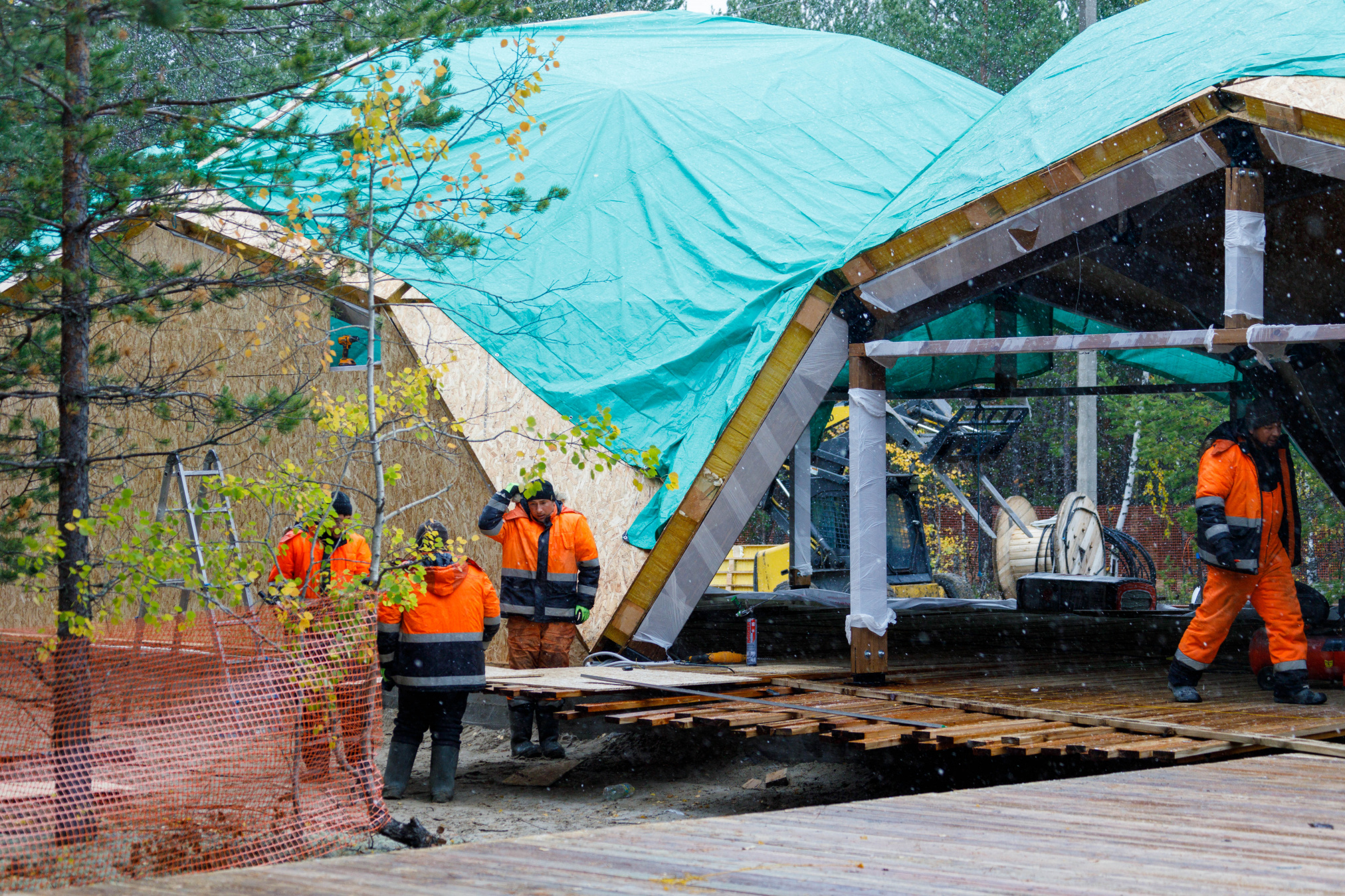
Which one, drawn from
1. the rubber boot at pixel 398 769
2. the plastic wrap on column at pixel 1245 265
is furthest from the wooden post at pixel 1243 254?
the rubber boot at pixel 398 769

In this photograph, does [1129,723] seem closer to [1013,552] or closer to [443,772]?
[443,772]

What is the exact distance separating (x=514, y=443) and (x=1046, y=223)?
4.56 m

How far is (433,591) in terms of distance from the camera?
801 cm

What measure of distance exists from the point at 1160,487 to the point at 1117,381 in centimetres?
415

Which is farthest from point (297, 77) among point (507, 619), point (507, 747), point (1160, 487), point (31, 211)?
point (1160, 487)

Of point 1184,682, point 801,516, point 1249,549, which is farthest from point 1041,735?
point 801,516

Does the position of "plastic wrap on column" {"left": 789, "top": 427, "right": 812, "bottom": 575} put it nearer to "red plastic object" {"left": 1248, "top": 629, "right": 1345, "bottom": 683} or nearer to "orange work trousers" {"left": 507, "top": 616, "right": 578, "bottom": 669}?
"orange work trousers" {"left": 507, "top": 616, "right": 578, "bottom": 669}

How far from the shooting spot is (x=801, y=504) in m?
17.0

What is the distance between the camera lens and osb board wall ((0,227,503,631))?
11180 mm

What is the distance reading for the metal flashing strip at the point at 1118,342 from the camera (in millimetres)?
8508

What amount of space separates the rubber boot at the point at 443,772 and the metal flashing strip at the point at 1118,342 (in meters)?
4.22

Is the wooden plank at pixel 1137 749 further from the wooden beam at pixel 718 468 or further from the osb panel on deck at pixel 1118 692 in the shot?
the wooden beam at pixel 718 468

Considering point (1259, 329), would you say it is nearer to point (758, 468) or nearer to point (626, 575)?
point (758, 468)

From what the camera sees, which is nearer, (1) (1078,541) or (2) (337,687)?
(2) (337,687)
